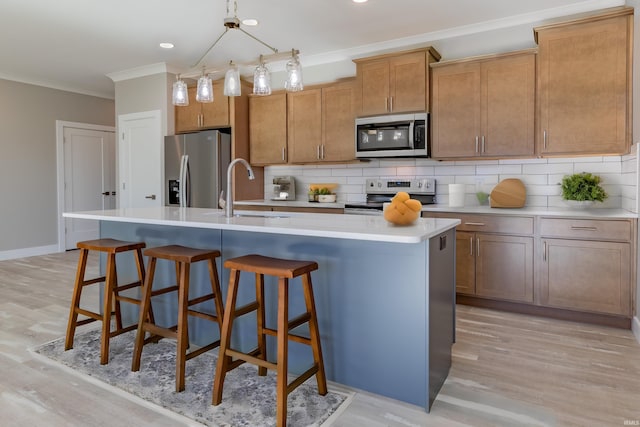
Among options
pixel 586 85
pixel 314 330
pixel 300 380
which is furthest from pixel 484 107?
pixel 300 380

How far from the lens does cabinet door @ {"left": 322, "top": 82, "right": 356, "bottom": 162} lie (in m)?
4.48

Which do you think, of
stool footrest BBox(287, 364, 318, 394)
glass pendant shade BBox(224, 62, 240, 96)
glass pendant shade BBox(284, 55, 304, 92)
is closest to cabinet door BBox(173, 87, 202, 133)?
glass pendant shade BBox(224, 62, 240, 96)

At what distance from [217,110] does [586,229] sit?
403 cm

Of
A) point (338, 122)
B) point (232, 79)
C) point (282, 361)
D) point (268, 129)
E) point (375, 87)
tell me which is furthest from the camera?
point (268, 129)

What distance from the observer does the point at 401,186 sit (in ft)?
14.4

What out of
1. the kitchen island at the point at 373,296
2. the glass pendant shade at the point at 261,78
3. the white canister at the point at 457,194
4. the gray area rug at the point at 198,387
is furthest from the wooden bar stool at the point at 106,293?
the white canister at the point at 457,194

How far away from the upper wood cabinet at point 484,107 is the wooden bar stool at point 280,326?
8.00 feet

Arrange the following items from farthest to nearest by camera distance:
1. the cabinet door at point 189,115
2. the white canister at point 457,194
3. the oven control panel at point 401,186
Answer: the cabinet door at point 189,115 → the oven control panel at point 401,186 → the white canister at point 457,194

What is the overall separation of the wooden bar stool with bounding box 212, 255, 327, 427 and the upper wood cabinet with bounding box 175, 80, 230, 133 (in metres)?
3.30

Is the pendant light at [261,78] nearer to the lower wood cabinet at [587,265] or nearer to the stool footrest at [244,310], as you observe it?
the stool footrest at [244,310]

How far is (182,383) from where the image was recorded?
7.04 feet

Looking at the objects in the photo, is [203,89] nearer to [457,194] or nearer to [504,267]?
[457,194]

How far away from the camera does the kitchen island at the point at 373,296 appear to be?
197 cm

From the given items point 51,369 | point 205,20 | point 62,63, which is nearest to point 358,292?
point 51,369
